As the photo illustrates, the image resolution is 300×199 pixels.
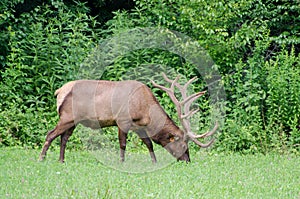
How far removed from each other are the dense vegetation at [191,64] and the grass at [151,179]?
5.44ft

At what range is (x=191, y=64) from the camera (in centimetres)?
1264

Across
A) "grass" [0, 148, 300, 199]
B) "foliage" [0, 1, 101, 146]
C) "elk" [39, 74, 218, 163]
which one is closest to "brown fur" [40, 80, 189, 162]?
"elk" [39, 74, 218, 163]

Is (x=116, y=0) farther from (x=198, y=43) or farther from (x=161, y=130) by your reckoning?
(x=161, y=130)

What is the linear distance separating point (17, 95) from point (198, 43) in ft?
12.0

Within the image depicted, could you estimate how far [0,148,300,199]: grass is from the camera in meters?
7.02

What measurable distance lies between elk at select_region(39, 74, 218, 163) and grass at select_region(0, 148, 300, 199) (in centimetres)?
38

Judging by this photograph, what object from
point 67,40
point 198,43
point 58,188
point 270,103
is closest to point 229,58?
point 198,43

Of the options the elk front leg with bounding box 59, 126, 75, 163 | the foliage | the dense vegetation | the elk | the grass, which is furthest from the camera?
the foliage

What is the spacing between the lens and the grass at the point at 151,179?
276 inches

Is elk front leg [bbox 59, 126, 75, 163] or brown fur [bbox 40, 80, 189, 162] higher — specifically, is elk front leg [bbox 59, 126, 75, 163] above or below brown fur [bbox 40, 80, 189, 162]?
below

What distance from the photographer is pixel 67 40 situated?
47.1 feet

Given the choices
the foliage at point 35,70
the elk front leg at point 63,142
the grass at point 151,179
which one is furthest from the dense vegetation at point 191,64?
the elk front leg at point 63,142

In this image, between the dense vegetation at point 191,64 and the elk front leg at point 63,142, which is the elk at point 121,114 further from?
the dense vegetation at point 191,64

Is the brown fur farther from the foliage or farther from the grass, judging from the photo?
the foliage
